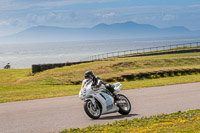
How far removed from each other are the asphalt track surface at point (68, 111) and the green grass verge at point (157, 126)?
35.9 inches

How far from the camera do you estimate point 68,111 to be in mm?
11867

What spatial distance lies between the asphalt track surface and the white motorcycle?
224 mm

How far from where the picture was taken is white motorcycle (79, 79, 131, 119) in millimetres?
10209

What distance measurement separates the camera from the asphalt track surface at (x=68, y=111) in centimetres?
957

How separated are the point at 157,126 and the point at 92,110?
2572 mm

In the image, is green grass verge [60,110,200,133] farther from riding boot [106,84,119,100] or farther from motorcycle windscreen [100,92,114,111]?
riding boot [106,84,119,100]

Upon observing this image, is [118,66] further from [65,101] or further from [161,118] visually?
[161,118]

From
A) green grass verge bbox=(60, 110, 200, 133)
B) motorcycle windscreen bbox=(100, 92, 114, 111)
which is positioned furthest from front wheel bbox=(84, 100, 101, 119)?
green grass verge bbox=(60, 110, 200, 133)

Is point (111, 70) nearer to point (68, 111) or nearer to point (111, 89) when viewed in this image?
point (68, 111)

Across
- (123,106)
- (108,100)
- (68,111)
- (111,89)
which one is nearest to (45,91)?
(68,111)

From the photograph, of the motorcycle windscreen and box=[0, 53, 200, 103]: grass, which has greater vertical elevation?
box=[0, 53, 200, 103]: grass

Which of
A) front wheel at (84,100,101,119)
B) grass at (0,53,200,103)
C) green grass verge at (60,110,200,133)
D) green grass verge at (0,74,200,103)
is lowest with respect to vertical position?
green grass verge at (60,110,200,133)

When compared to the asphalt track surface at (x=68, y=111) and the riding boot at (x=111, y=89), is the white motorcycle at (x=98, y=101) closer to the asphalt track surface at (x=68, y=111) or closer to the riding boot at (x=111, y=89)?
the riding boot at (x=111, y=89)

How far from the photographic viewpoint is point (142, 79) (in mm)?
26500
